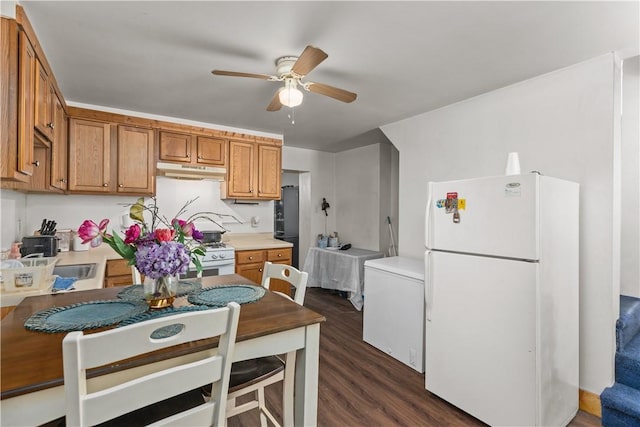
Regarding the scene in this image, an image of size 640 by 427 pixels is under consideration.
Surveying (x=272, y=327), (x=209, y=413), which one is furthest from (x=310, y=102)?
(x=209, y=413)

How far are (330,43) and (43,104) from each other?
1857 mm

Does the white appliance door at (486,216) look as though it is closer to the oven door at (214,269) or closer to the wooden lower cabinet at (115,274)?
the oven door at (214,269)

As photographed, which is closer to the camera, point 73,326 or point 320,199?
point 73,326

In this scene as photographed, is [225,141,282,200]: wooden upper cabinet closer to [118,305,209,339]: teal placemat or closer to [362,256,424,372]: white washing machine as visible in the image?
[362,256,424,372]: white washing machine

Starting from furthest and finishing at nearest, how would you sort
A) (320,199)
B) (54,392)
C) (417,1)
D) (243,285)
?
(320,199) → (243,285) → (417,1) → (54,392)

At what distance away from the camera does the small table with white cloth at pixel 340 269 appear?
4.15 metres

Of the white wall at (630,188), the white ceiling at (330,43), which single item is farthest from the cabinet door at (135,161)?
the white wall at (630,188)

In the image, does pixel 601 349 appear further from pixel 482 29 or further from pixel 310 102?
pixel 310 102

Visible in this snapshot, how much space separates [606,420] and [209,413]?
96.4 inches

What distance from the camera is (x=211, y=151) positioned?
3684 mm

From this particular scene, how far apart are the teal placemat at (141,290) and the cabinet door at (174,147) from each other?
218cm

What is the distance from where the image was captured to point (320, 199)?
5.41 m

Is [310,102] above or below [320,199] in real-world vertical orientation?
above

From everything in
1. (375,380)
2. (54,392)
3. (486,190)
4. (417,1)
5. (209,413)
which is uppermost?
(417,1)
